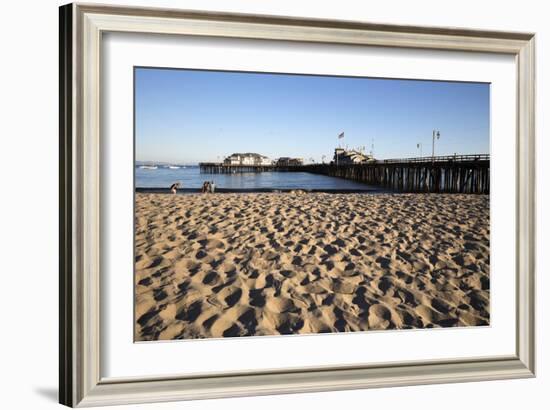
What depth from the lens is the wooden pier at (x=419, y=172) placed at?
2.73 meters

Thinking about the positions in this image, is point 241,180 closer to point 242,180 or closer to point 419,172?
point 242,180

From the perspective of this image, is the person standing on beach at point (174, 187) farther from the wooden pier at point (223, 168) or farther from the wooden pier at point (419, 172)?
the wooden pier at point (419, 172)

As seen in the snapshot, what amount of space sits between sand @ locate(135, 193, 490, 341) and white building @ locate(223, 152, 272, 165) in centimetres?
18

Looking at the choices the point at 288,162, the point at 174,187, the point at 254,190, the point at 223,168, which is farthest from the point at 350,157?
the point at 174,187

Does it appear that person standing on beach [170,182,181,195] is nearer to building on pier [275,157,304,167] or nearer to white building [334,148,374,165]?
building on pier [275,157,304,167]

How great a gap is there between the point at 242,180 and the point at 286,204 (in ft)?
1.75

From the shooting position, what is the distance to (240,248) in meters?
2.86

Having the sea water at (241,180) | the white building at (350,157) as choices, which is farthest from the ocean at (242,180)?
the white building at (350,157)

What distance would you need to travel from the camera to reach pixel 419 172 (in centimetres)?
280

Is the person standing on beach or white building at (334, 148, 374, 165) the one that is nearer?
the person standing on beach

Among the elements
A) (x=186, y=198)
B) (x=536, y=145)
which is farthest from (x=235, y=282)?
(x=536, y=145)

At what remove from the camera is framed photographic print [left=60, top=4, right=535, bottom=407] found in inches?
90.8

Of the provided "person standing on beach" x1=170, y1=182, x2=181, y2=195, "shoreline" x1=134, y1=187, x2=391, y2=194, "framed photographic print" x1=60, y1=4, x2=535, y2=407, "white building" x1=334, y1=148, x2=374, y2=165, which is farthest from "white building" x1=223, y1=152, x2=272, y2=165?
"white building" x1=334, y1=148, x2=374, y2=165

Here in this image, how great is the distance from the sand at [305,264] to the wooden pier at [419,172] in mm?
91
